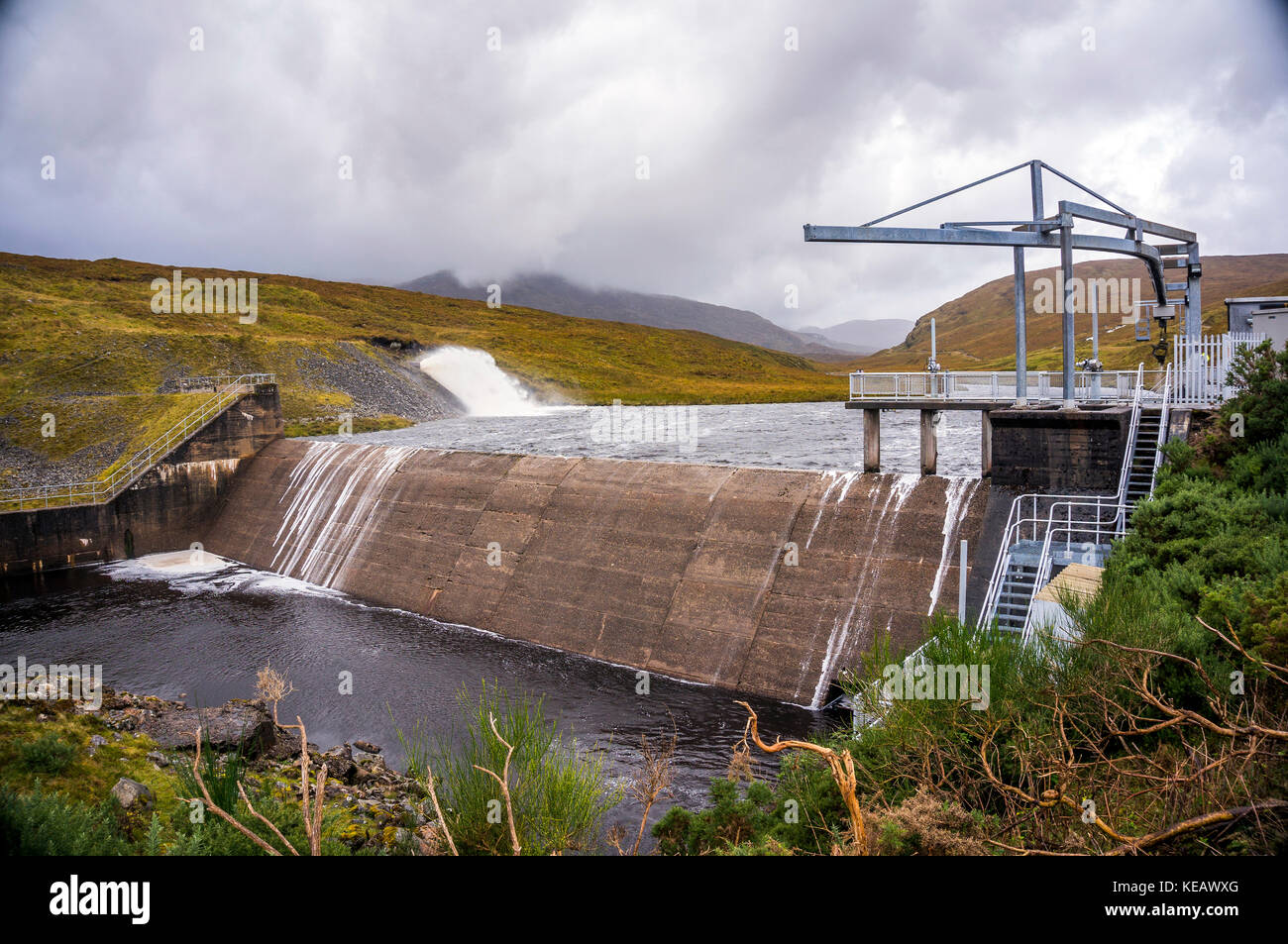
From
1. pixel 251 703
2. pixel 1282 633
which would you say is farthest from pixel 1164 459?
pixel 251 703

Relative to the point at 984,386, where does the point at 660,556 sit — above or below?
below

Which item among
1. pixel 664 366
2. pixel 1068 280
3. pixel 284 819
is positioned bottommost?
pixel 284 819

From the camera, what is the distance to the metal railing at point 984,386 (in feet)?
66.2

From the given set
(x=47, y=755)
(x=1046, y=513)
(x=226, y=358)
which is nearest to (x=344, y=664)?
(x=47, y=755)

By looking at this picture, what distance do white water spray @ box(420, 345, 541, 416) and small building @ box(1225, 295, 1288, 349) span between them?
66350 mm

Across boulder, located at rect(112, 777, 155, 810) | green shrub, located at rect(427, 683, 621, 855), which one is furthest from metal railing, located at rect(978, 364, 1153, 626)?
boulder, located at rect(112, 777, 155, 810)

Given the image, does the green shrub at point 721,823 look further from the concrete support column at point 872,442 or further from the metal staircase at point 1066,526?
the concrete support column at point 872,442

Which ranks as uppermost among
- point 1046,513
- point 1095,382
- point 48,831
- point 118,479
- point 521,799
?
point 1095,382

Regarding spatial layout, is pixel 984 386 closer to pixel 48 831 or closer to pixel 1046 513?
pixel 1046 513

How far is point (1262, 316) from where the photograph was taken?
20.7 m

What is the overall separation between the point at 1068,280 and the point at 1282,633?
14891 millimetres

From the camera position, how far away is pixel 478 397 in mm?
90562

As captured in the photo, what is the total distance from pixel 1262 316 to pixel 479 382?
82747mm
